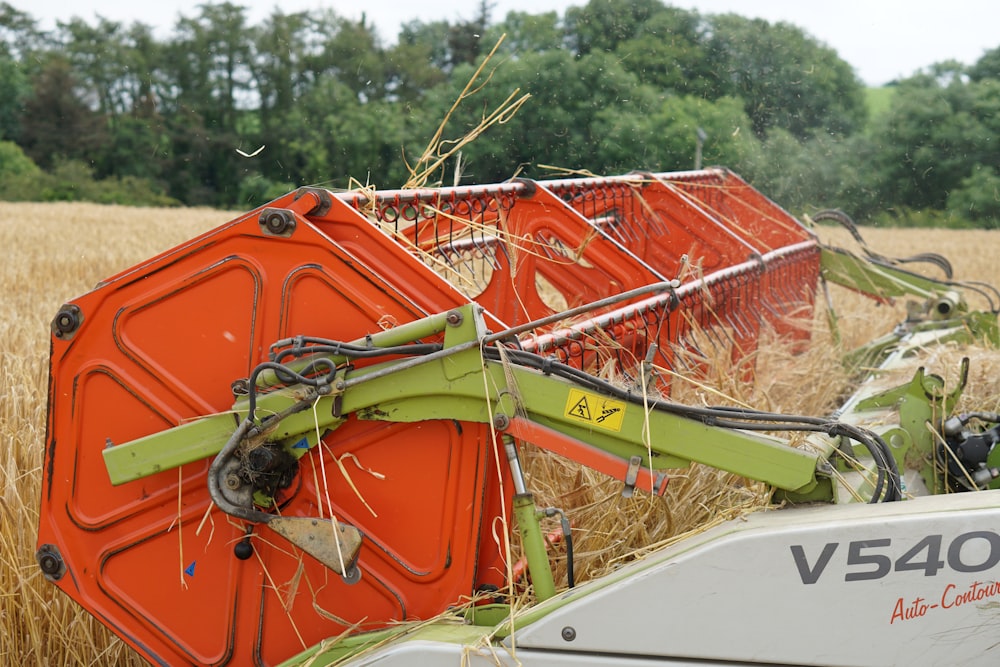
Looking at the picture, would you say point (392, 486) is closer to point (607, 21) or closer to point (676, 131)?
point (676, 131)

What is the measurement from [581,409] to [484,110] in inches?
61.6

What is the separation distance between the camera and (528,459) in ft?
9.45

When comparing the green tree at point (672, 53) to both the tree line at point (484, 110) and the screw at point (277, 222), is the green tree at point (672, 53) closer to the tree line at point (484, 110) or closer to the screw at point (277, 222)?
the tree line at point (484, 110)

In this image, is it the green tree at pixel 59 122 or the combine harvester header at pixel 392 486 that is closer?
the combine harvester header at pixel 392 486

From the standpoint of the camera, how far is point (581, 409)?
226 cm

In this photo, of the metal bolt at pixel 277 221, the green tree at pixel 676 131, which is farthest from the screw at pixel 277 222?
the green tree at pixel 676 131

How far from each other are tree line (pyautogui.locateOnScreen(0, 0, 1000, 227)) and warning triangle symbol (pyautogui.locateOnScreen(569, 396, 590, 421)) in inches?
43.8

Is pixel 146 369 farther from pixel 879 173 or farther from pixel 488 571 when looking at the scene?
pixel 879 173

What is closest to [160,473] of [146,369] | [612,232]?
[146,369]

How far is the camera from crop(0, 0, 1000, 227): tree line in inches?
380

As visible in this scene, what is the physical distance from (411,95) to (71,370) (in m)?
32.1

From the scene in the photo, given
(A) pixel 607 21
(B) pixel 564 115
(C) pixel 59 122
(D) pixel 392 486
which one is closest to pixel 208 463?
(D) pixel 392 486

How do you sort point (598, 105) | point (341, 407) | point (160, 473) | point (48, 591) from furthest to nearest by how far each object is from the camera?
point (598, 105), point (48, 591), point (160, 473), point (341, 407)

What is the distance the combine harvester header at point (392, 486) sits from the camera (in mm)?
2070
